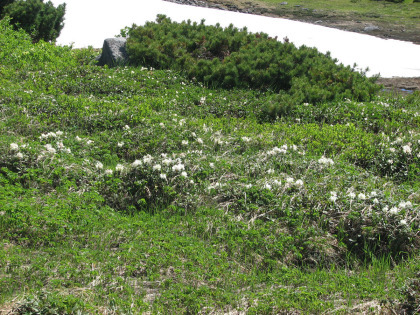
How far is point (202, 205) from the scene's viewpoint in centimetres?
565

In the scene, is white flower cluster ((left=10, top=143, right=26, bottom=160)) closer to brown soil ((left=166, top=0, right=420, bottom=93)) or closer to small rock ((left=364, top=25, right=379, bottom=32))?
brown soil ((left=166, top=0, right=420, bottom=93))

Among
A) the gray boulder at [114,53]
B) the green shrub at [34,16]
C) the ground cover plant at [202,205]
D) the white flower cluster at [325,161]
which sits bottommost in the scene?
the ground cover plant at [202,205]

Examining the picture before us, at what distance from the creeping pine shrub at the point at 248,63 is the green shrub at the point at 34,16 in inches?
152

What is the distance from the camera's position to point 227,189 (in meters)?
5.83

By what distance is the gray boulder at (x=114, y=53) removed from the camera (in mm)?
11852

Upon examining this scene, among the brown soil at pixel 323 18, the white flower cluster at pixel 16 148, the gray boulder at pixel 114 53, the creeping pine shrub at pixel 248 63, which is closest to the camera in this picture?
the white flower cluster at pixel 16 148

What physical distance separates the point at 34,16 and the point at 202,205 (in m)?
11.7

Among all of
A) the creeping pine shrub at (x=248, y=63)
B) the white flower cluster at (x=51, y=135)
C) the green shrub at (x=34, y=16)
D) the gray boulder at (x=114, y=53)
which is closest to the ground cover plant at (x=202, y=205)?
the white flower cluster at (x=51, y=135)

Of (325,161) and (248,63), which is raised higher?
(248,63)

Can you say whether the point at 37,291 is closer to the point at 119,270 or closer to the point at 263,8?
the point at 119,270

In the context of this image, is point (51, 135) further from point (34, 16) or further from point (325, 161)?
point (34, 16)

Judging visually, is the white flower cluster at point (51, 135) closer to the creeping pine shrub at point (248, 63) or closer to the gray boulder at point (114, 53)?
the creeping pine shrub at point (248, 63)

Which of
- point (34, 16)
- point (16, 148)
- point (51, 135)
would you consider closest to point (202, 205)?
point (16, 148)

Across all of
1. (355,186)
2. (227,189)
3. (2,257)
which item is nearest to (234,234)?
(227,189)
